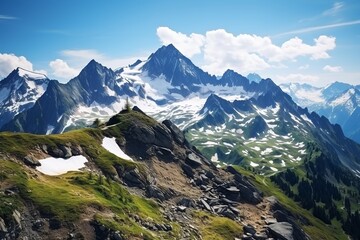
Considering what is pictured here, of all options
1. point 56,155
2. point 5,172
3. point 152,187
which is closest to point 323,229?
point 152,187

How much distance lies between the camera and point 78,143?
13125 cm

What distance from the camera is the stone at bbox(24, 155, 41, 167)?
104500 millimetres

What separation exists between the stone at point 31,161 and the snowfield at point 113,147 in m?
35.8

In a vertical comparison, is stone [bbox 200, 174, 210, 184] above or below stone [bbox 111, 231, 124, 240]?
above

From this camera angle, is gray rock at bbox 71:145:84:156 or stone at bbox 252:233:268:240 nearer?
stone at bbox 252:233:268:240

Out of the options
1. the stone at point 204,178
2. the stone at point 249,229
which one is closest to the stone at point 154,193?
the stone at point 249,229

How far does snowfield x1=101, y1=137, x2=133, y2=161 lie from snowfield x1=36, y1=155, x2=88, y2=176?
1692cm

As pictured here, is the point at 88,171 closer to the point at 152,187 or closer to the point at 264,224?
the point at 152,187

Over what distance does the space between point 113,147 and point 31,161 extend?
4178 centimetres

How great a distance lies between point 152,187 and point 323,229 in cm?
10667

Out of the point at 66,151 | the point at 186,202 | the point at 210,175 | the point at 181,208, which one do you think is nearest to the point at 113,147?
the point at 66,151

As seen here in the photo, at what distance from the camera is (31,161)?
10519cm

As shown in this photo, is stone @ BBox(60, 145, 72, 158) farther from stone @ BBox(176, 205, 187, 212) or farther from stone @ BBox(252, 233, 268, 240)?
stone @ BBox(252, 233, 268, 240)

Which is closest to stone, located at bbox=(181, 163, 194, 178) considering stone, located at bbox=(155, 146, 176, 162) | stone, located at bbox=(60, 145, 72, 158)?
stone, located at bbox=(155, 146, 176, 162)
